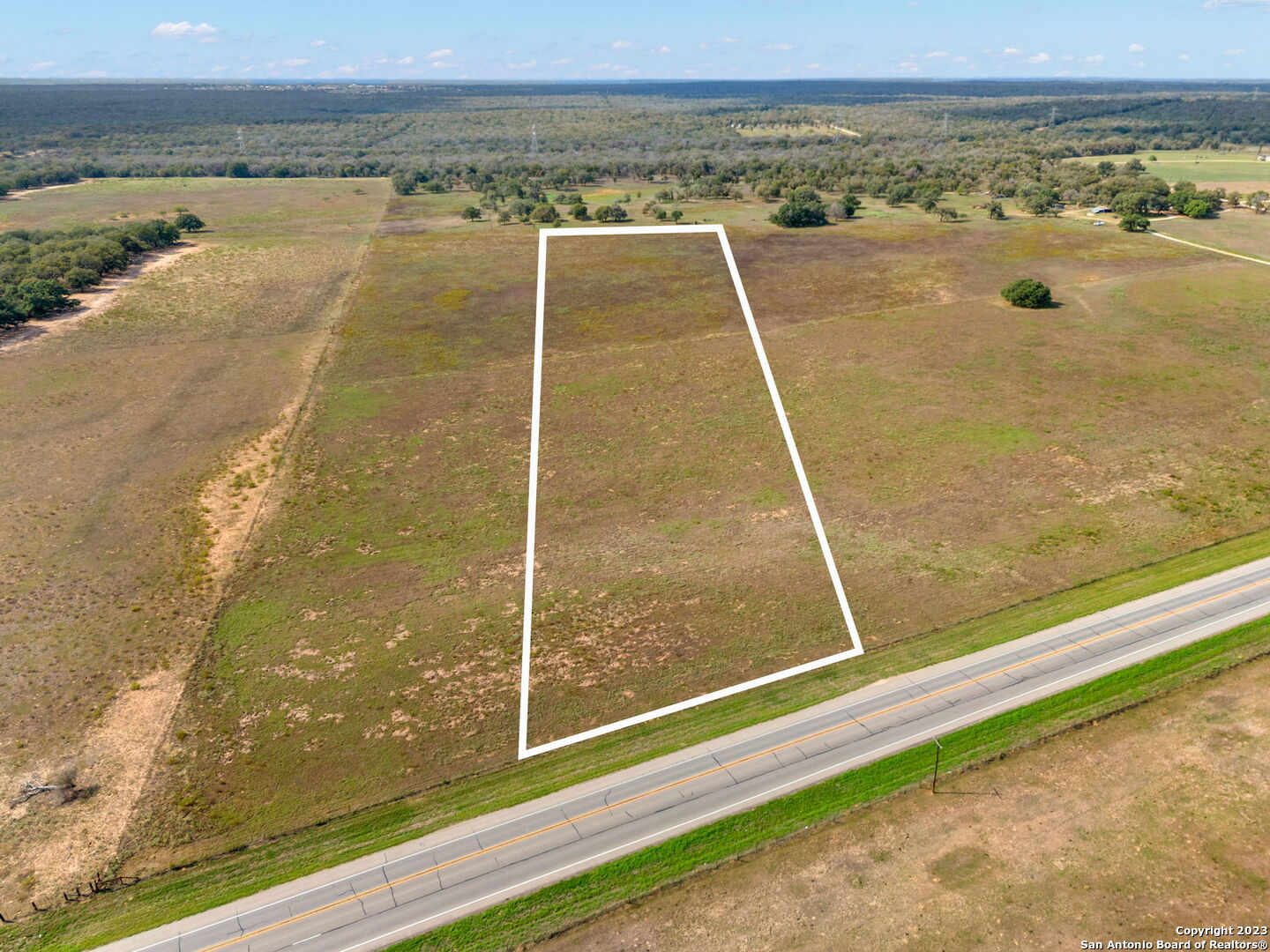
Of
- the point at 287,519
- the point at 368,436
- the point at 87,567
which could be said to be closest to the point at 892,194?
the point at 368,436

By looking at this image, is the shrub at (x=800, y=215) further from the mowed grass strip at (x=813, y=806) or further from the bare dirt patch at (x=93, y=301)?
the mowed grass strip at (x=813, y=806)

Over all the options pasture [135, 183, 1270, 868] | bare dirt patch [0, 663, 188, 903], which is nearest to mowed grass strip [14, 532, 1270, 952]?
pasture [135, 183, 1270, 868]

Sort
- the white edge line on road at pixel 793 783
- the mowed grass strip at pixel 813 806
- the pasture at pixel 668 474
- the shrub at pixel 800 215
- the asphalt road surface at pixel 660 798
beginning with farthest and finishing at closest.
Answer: the shrub at pixel 800 215
the pasture at pixel 668 474
the white edge line on road at pixel 793 783
the asphalt road surface at pixel 660 798
the mowed grass strip at pixel 813 806

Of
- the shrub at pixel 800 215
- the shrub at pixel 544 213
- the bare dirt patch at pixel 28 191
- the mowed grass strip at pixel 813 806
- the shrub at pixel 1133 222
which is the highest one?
the bare dirt patch at pixel 28 191

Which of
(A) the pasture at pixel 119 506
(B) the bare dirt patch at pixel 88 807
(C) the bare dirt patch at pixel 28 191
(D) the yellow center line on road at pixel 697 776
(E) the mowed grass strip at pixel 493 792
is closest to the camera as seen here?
(D) the yellow center line on road at pixel 697 776

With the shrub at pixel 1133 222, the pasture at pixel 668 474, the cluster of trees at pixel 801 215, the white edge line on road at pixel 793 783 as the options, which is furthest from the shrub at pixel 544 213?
the white edge line on road at pixel 793 783

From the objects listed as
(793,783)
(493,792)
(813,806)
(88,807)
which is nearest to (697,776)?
(793,783)
